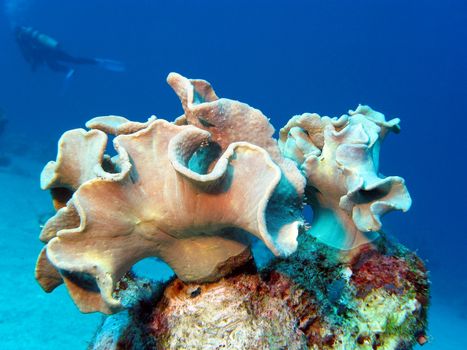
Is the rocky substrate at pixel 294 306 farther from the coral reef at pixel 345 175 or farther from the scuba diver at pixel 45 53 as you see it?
the scuba diver at pixel 45 53

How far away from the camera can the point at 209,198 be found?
1737 mm

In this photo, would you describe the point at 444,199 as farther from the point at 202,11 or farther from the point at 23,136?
the point at 202,11

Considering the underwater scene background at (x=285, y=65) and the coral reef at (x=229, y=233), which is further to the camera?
the underwater scene background at (x=285, y=65)

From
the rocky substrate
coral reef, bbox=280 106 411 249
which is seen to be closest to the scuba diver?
coral reef, bbox=280 106 411 249

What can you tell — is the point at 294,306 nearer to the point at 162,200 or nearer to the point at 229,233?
the point at 229,233

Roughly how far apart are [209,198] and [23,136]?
33.4 meters

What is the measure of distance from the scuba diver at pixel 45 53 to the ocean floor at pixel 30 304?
349 inches

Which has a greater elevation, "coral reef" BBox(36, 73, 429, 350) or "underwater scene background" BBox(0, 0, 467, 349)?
"underwater scene background" BBox(0, 0, 467, 349)

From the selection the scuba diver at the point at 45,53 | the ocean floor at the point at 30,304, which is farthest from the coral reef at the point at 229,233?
the scuba diver at the point at 45,53

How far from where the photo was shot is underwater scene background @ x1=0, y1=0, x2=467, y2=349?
82312mm

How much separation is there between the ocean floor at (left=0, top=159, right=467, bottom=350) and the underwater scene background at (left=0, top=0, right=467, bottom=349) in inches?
1762

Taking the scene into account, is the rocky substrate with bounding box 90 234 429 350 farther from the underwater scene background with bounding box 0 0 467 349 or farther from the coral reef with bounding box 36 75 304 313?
the underwater scene background with bounding box 0 0 467 349

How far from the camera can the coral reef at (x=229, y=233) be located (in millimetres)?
1740

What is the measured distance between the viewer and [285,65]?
128 meters
